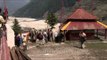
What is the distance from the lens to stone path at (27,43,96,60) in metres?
28.2

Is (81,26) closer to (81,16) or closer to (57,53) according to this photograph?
(81,16)

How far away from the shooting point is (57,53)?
3080 centimetres

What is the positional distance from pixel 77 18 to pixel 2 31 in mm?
36546

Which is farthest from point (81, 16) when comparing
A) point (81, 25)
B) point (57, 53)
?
point (57, 53)

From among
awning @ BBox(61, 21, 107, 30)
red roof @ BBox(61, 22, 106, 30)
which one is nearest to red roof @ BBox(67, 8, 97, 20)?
awning @ BBox(61, 21, 107, 30)

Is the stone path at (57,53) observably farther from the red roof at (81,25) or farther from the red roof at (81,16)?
the red roof at (81,16)

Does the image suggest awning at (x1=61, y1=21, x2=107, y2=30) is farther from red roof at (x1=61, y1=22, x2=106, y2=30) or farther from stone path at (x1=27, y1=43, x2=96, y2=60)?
stone path at (x1=27, y1=43, x2=96, y2=60)

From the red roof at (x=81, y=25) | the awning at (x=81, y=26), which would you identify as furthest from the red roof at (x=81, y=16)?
the red roof at (x=81, y=25)

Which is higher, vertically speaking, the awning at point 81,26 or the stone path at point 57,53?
the awning at point 81,26

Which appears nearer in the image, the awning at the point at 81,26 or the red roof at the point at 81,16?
the awning at the point at 81,26

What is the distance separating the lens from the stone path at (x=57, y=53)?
92.4 ft

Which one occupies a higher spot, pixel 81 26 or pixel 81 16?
pixel 81 16

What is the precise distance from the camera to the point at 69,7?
193000mm

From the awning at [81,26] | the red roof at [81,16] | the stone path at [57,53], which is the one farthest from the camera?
the red roof at [81,16]
